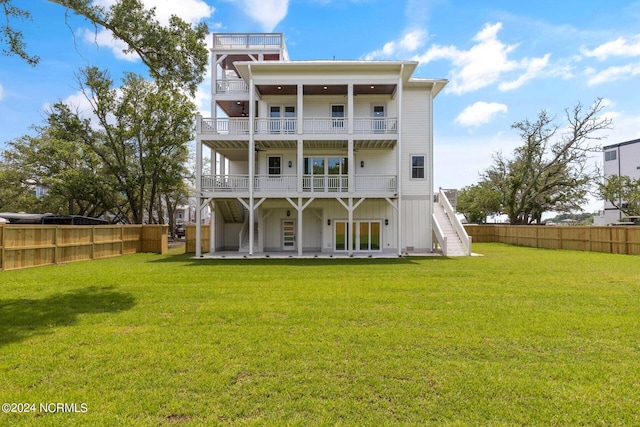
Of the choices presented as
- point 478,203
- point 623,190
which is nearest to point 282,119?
point 623,190

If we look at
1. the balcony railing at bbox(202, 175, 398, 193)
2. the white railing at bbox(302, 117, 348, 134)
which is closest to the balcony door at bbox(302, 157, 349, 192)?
the balcony railing at bbox(202, 175, 398, 193)

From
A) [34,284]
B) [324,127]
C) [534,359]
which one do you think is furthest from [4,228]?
[534,359]

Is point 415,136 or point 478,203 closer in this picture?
point 415,136

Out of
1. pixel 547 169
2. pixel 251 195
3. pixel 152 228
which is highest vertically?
pixel 547 169

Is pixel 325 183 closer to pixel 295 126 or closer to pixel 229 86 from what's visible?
pixel 295 126

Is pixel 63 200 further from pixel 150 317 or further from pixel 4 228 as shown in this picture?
pixel 150 317

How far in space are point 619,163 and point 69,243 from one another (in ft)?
201

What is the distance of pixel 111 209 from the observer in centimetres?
2916

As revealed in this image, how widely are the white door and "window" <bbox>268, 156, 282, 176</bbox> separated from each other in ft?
9.07

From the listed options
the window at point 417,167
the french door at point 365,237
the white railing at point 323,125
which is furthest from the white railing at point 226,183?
the window at point 417,167

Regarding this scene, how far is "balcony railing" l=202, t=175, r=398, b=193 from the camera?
17016mm

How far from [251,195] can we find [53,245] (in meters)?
8.19

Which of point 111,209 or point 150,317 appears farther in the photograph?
point 111,209

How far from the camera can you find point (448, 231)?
60.7 ft
